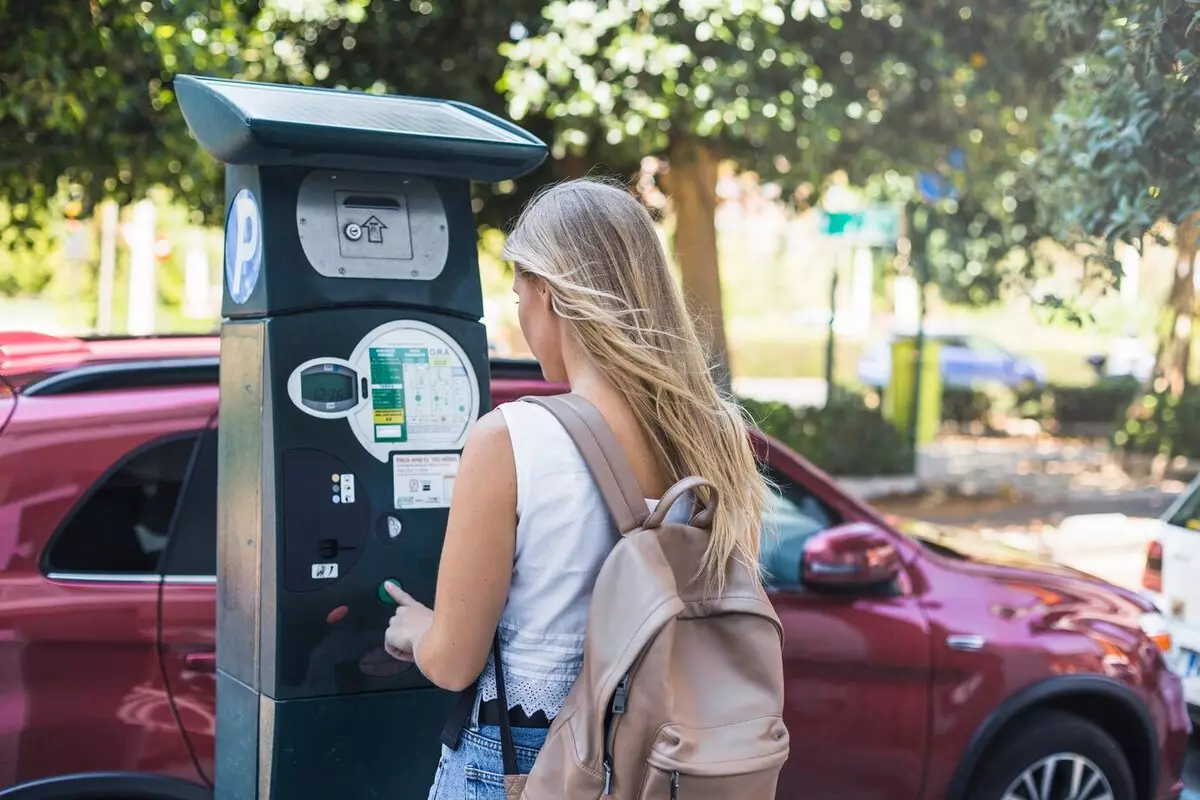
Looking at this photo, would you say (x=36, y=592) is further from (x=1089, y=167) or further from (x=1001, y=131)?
(x=1001, y=131)

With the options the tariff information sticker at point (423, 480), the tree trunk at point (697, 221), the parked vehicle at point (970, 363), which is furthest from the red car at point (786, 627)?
the parked vehicle at point (970, 363)

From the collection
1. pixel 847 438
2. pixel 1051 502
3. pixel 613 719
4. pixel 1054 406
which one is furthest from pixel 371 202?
pixel 1054 406

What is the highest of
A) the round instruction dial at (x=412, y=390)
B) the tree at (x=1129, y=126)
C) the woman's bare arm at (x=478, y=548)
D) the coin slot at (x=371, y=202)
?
the tree at (x=1129, y=126)

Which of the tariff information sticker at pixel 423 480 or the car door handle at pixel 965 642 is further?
the car door handle at pixel 965 642

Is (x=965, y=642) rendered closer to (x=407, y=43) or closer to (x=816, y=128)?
(x=816, y=128)

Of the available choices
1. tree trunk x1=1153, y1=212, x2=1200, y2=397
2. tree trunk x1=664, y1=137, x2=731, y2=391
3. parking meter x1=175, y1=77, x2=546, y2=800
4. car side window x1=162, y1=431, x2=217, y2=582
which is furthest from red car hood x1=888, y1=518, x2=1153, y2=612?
tree trunk x1=1153, y1=212, x2=1200, y2=397

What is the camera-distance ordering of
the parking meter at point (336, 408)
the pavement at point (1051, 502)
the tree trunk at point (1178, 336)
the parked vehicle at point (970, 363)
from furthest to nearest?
the parked vehicle at point (970, 363)
the tree trunk at point (1178, 336)
the pavement at point (1051, 502)
the parking meter at point (336, 408)

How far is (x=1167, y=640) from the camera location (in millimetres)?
4527

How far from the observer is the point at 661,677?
1.82 metres

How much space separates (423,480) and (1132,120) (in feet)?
8.65

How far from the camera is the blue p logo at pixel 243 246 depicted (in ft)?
8.84

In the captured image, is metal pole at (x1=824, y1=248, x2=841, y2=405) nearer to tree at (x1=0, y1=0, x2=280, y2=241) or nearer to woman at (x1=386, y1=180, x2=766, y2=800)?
tree at (x1=0, y1=0, x2=280, y2=241)

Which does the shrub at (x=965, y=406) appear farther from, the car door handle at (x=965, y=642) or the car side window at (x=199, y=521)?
the car side window at (x=199, y=521)

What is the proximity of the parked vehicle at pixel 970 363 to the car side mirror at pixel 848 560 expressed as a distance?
2310 centimetres
